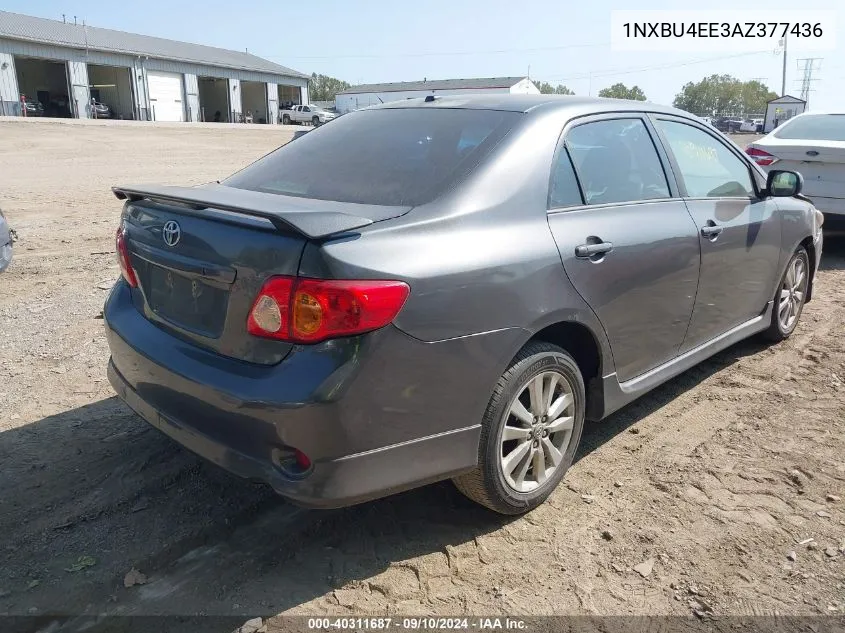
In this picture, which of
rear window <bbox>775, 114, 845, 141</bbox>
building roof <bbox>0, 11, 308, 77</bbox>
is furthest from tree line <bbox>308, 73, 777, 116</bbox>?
rear window <bbox>775, 114, 845, 141</bbox>

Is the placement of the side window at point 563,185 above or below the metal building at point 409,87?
below

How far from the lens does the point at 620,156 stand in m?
3.43

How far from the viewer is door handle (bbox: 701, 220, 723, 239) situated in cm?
371

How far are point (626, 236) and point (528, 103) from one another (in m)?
0.76

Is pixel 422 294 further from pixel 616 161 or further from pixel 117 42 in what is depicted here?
pixel 117 42

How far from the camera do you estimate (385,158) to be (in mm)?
3045

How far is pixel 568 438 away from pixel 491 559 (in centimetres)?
67

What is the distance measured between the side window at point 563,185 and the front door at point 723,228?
955 millimetres

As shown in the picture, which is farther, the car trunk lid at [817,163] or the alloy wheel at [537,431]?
the car trunk lid at [817,163]

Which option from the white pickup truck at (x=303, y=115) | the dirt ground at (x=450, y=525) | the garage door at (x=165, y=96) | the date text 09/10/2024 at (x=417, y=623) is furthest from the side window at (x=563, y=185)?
the white pickup truck at (x=303, y=115)

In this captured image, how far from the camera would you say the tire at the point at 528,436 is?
2674mm

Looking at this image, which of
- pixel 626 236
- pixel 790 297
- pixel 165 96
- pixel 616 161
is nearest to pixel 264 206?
pixel 626 236

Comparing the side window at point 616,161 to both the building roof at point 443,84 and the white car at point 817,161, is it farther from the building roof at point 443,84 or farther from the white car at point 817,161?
the building roof at point 443,84

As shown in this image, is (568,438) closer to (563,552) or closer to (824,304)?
(563,552)
